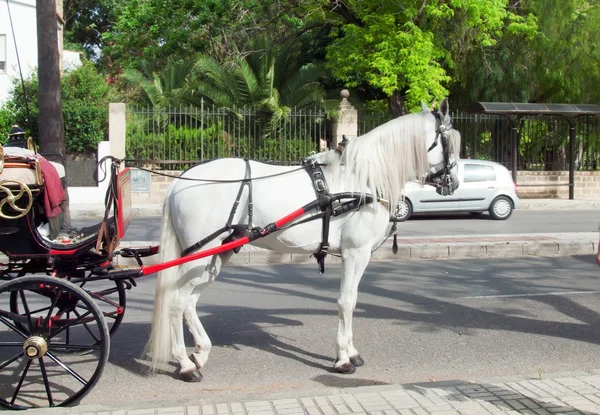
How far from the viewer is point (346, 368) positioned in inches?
219

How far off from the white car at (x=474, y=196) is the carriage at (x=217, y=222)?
12343 mm

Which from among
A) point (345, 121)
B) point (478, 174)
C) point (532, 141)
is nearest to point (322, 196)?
point (478, 174)

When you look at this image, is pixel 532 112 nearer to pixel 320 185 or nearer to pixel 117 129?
pixel 117 129

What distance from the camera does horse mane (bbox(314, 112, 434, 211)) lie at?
554 cm

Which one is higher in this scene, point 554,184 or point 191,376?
point 554,184

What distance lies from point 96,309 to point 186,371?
0.97m

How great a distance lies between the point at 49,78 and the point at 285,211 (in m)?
8.72

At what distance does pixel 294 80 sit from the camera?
25375 millimetres

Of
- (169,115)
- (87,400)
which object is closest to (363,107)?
(169,115)

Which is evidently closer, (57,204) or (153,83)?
(57,204)

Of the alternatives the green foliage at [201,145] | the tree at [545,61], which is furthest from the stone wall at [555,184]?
the green foliage at [201,145]

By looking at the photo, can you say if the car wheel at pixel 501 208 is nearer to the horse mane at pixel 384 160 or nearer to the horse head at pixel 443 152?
the horse head at pixel 443 152

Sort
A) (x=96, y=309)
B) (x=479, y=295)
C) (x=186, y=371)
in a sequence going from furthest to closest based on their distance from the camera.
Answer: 1. (x=479, y=295)
2. (x=186, y=371)
3. (x=96, y=309)

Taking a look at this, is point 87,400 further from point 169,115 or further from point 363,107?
point 363,107
